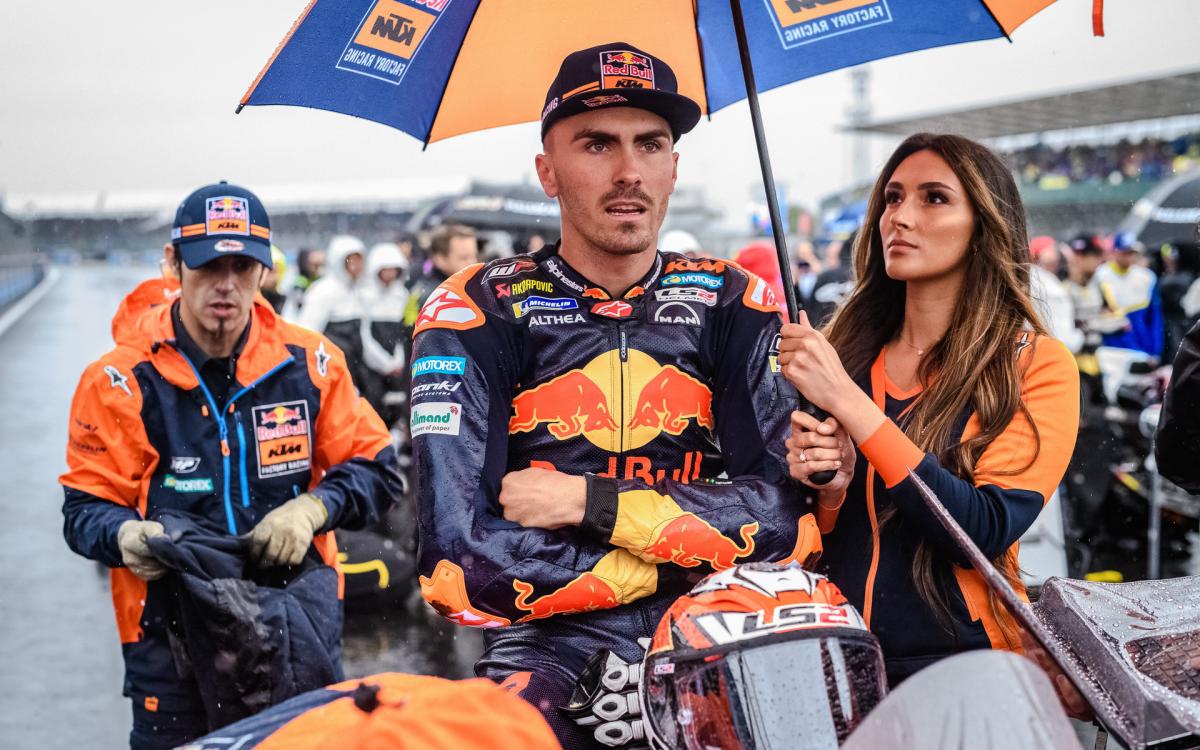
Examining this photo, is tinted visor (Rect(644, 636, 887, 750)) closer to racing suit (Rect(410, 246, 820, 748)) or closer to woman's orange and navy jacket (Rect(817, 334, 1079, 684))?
racing suit (Rect(410, 246, 820, 748))

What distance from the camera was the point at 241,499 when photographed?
338 centimetres

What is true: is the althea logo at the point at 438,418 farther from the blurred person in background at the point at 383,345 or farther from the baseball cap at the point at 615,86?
the blurred person in background at the point at 383,345

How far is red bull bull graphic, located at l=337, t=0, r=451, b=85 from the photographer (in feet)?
8.76

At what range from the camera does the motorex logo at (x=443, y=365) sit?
7.43ft

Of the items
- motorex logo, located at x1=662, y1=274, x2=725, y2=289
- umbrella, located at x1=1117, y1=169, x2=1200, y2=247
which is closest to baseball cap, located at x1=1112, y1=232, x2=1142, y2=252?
umbrella, located at x1=1117, y1=169, x2=1200, y2=247

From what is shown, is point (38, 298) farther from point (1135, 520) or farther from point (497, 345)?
point (497, 345)

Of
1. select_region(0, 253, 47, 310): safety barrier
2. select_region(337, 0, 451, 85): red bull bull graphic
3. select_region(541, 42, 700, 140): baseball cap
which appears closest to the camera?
select_region(541, 42, 700, 140): baseball cap

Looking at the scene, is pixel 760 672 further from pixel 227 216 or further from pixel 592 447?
pixel 227 216

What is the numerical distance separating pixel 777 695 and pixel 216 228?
8.11 ft

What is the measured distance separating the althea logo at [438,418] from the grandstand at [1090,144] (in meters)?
23.9

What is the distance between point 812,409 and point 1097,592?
2.17ft

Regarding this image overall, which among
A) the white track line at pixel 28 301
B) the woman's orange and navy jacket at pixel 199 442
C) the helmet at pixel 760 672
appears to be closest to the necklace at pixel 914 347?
the helmet at pixel 760 672

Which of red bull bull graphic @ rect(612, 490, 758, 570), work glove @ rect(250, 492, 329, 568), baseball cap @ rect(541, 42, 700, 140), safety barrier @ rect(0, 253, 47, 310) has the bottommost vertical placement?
work glove @ rect(250, 492, 329, 568)

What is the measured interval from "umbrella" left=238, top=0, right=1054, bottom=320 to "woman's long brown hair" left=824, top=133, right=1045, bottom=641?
1.12ft
